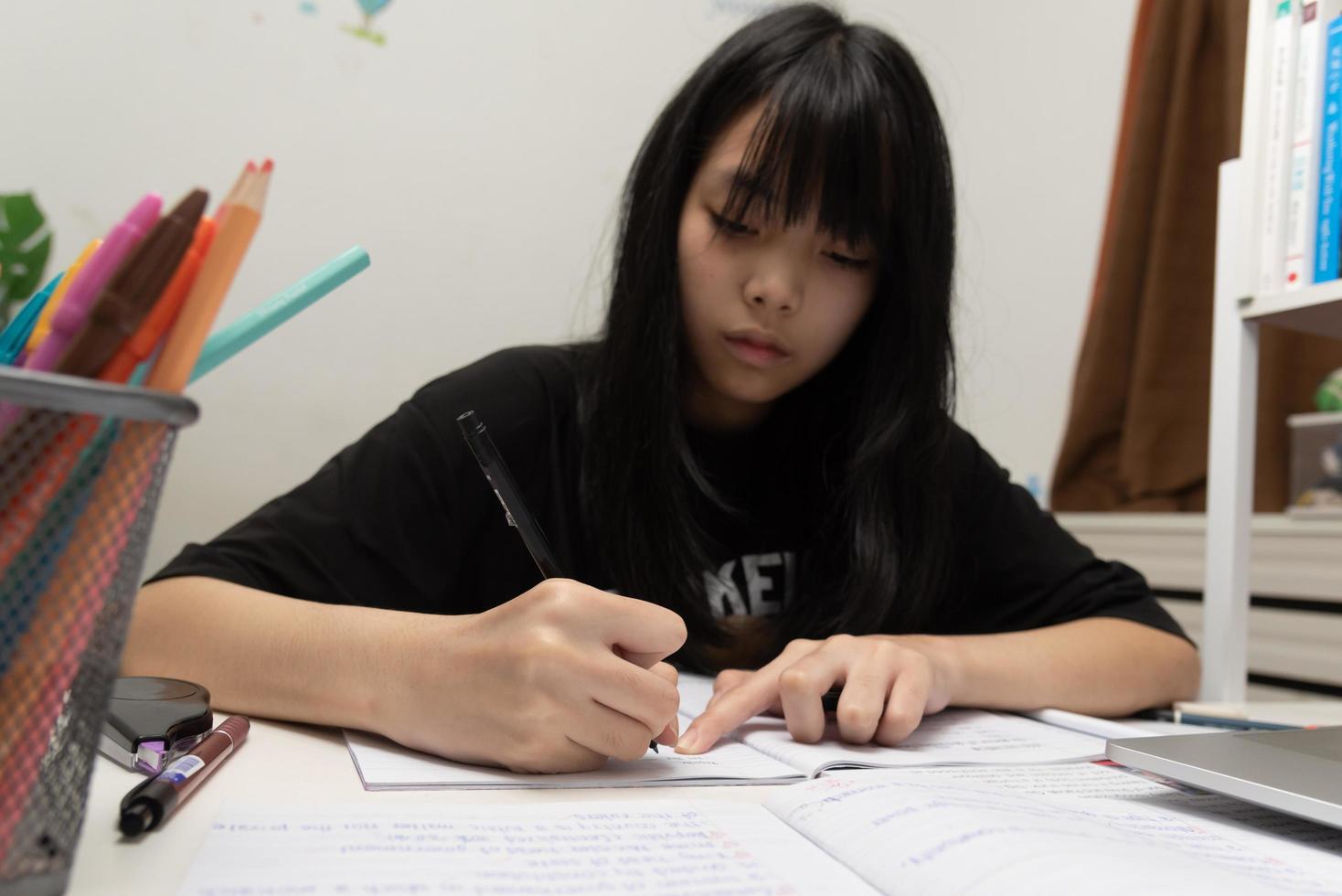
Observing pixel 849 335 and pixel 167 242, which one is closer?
pixel 167 242

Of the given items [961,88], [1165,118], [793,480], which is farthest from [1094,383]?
[793,480]

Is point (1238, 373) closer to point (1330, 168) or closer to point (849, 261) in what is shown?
point (1330, 168)

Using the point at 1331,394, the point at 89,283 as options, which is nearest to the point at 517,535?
the point at 89,283

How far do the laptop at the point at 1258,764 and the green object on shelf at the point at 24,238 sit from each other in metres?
1.24

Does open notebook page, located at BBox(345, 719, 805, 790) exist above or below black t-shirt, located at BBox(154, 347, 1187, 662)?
below

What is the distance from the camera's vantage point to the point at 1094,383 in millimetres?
1710

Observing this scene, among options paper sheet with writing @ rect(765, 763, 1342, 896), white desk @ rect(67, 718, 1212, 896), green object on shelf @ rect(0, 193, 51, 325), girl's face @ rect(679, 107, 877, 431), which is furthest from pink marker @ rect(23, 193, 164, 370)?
green object on shelf @ rect(0, 193, 51, 325)

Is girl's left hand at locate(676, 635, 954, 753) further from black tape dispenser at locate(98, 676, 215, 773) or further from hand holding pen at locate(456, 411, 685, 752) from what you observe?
black tape dispenser at locate(98, 676, 215, 773)

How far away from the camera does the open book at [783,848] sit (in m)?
0.31

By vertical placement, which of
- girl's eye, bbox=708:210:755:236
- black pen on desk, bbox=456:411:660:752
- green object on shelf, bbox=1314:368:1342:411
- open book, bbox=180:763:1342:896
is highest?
girl's eye, bbox=708:210:755:236

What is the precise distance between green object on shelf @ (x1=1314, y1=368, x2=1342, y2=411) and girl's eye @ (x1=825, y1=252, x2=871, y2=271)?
980 millimetres

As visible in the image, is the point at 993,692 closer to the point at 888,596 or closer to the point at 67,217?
the point at 888,596

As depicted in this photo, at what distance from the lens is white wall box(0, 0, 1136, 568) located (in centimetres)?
123

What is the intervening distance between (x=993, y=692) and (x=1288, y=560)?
887mm
